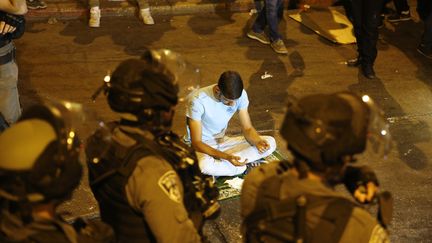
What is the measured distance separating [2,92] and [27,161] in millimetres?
2920

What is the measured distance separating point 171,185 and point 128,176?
193 mm

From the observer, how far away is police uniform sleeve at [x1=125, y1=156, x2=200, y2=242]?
240 centimetres

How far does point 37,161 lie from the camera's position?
205 centimetres

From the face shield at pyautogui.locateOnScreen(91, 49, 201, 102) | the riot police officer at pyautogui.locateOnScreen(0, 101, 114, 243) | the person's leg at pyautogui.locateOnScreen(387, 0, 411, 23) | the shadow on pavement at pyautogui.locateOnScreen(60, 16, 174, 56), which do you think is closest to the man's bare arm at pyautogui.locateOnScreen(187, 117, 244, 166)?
the face shield at pyautogui.locateOnScreen(91, 49, 201, 102)

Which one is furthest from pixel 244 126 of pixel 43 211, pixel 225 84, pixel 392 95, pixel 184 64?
pixel 43 211

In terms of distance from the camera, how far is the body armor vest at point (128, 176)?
97.5 inches

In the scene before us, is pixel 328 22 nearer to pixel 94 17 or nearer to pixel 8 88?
pixel 94 17

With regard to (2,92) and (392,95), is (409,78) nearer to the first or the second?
(392,95)

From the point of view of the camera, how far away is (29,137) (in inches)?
82.5

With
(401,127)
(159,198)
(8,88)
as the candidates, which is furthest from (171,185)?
(401,127)

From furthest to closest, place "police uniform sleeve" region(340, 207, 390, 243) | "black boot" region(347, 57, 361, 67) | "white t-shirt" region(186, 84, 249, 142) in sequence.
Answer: "black boot" region(347, 57, 361, 67)
"white t-shirt" region(186, 84, 249, 142)
"police uniform sleeve" region(340, 207, 390, 243)

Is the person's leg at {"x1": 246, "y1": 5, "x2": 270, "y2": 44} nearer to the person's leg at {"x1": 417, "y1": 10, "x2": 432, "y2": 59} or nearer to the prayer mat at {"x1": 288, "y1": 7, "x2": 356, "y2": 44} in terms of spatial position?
the prayer mat at {"x1": 288, "y1": 7, "x2": 356, "y2": 44}

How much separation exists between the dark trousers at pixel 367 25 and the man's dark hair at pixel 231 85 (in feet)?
9.38

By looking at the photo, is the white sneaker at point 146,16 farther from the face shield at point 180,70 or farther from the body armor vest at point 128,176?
the body armor vest at point 128,176
